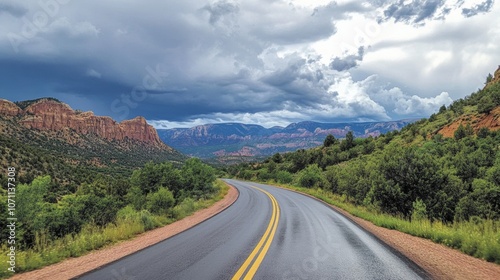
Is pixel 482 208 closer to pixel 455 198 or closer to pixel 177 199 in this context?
pixel 455 198

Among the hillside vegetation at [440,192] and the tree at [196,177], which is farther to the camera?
the tree at [196,177]

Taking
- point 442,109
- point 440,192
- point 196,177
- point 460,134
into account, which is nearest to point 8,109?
point 196,177

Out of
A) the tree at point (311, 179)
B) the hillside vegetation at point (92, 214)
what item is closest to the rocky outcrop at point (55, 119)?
the hillside vegetation at point (92, 214)

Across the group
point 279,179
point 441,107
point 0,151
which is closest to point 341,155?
point 279,179

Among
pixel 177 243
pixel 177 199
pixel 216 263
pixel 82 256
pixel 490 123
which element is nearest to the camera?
pixel 216 263

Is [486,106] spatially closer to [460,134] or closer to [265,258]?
[460,134]

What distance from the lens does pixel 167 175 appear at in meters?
31.9

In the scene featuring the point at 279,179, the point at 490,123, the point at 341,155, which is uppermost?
the point at 490,123

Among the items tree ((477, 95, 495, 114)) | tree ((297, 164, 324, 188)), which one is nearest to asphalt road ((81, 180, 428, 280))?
tree ((297, 164, 324, 188))

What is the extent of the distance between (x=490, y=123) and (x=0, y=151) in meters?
77.7

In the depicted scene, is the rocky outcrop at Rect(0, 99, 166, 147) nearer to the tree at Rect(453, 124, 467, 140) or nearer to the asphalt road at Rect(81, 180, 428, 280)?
the tree at Rect(453, 124, 467, 140)

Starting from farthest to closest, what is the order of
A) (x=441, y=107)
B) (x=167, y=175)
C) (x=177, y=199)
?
(x=441, y=107), (x=167, y=175), (x=177, y=199)

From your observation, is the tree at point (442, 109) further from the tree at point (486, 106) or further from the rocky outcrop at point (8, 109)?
the rocky outcrop at point (8, 109)

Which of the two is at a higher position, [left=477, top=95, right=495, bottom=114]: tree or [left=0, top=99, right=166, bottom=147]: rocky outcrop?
[left=0, top=99, right=166, bottom=147]: rocky outcrop
